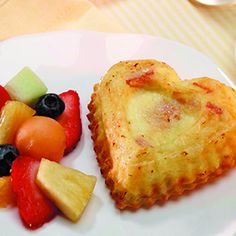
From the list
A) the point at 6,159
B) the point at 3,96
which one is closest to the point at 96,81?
the point at 3,96

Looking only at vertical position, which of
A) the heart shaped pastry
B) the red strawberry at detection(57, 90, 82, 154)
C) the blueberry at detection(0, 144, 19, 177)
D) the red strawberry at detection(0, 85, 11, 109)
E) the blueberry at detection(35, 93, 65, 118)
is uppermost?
the red strawberry at detection(0, 85, 11, 109)

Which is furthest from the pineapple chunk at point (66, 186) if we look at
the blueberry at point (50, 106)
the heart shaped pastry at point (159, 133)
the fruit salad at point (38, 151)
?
the blueberry at point (50, 106)

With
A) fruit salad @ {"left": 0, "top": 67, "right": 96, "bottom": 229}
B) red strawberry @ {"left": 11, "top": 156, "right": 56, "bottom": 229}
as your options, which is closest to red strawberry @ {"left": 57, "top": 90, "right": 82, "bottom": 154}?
fruit salad @ {"left": 0, "top": 67, "right": 96, "bottom": 229}

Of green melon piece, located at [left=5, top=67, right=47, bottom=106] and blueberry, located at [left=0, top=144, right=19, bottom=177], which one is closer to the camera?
blueberry, located at [left=0, top=144, right=19, bottom=177]

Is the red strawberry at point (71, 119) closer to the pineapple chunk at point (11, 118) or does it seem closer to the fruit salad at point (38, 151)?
the fruit salad at point (38, 151)

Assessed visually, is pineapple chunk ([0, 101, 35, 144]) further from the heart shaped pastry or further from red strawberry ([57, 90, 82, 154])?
A: the heart shaped pastry

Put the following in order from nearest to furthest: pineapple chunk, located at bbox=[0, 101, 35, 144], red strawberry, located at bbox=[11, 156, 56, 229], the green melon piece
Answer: red strawberry, located at bbox=[11, 156, 56, 229]
pineapple chunk, located at bbox=[0, 101, 35, 144]
the green melon piece

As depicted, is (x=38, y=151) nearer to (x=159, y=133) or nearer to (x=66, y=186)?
(x=66, y=186)

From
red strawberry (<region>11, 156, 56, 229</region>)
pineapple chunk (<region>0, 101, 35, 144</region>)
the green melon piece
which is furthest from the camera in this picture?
the green melon piece
